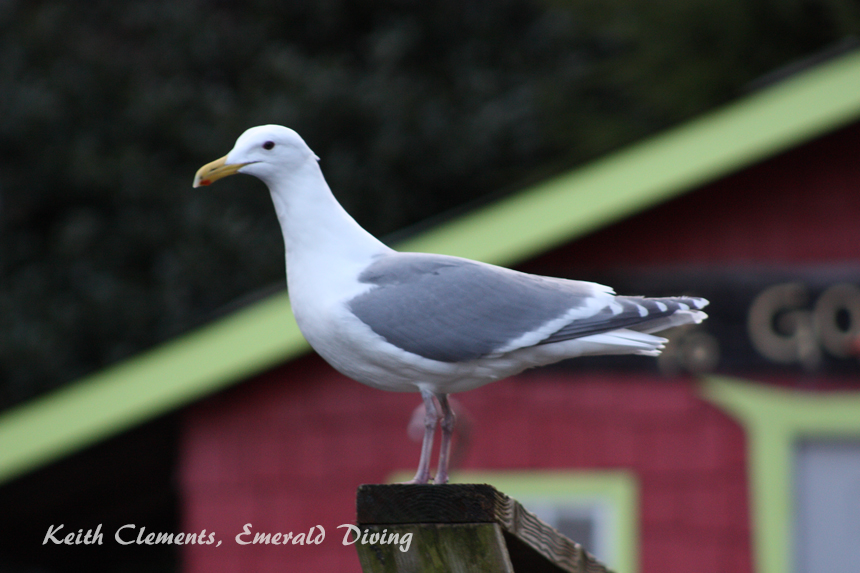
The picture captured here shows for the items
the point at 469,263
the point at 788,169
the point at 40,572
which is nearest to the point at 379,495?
the point at 469,263

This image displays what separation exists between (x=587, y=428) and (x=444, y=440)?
3.79 m

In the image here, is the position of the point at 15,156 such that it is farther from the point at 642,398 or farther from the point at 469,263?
the point at 469,263

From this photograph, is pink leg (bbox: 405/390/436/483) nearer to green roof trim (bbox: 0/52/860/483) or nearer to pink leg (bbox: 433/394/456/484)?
pink leg (bbox: 433/394/456/484)

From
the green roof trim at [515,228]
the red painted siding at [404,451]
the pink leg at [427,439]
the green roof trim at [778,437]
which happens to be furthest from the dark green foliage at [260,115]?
the pink leg at [427,439]

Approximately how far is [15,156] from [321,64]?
3.77m

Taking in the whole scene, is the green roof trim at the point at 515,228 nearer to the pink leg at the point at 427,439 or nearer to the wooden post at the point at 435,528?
the pink leg at the point at 427,439

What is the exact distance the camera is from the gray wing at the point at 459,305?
2.59 m

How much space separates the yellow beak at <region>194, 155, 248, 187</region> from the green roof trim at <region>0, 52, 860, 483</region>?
130 inches

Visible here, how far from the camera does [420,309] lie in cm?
266

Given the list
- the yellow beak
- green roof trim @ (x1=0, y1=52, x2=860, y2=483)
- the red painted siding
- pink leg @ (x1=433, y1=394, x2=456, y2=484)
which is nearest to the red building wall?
the red painted siding

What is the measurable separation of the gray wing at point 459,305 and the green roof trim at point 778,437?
3.69m

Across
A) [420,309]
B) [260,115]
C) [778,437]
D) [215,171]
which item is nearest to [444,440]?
[420,309]

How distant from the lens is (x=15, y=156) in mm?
12508

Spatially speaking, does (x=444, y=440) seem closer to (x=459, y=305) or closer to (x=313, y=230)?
(x=459, y=305)
